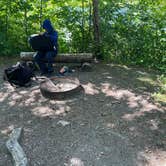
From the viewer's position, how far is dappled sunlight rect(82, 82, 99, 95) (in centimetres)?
671

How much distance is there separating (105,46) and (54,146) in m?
4.95

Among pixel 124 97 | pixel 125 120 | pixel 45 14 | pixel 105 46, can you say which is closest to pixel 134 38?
pixel 105 46

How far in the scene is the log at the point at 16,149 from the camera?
4.26 metres

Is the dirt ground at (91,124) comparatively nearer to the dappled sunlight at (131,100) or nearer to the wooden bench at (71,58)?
the dappled sunlight at (131,100)

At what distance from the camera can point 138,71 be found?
8211 millimetres

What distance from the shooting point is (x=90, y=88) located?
6930 millimetres

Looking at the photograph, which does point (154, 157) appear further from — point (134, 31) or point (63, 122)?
point (134, 31)

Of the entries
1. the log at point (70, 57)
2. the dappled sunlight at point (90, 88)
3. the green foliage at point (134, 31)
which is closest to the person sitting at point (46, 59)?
the log at point (70, 57)

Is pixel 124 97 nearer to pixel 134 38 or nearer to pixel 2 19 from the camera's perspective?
pixel 134 38

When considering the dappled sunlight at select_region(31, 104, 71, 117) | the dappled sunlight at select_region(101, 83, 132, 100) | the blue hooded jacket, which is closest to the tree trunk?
the blue hooded jacket

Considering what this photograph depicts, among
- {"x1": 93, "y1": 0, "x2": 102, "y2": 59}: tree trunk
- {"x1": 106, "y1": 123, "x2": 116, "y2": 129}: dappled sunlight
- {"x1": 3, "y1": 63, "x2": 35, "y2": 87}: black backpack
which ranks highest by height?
{"x1": 93, "y1": 0, "x2": 102, "y2": 59}: tree trunk

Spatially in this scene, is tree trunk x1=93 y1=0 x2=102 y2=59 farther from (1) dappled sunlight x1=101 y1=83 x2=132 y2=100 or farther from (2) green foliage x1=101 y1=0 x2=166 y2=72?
(1) dappled sunlight x1=101 y1=83 x2=132 y2=100

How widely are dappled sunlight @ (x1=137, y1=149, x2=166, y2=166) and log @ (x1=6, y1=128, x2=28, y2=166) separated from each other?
1524 millimetres

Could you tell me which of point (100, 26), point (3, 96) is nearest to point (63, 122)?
point (3, 96)
